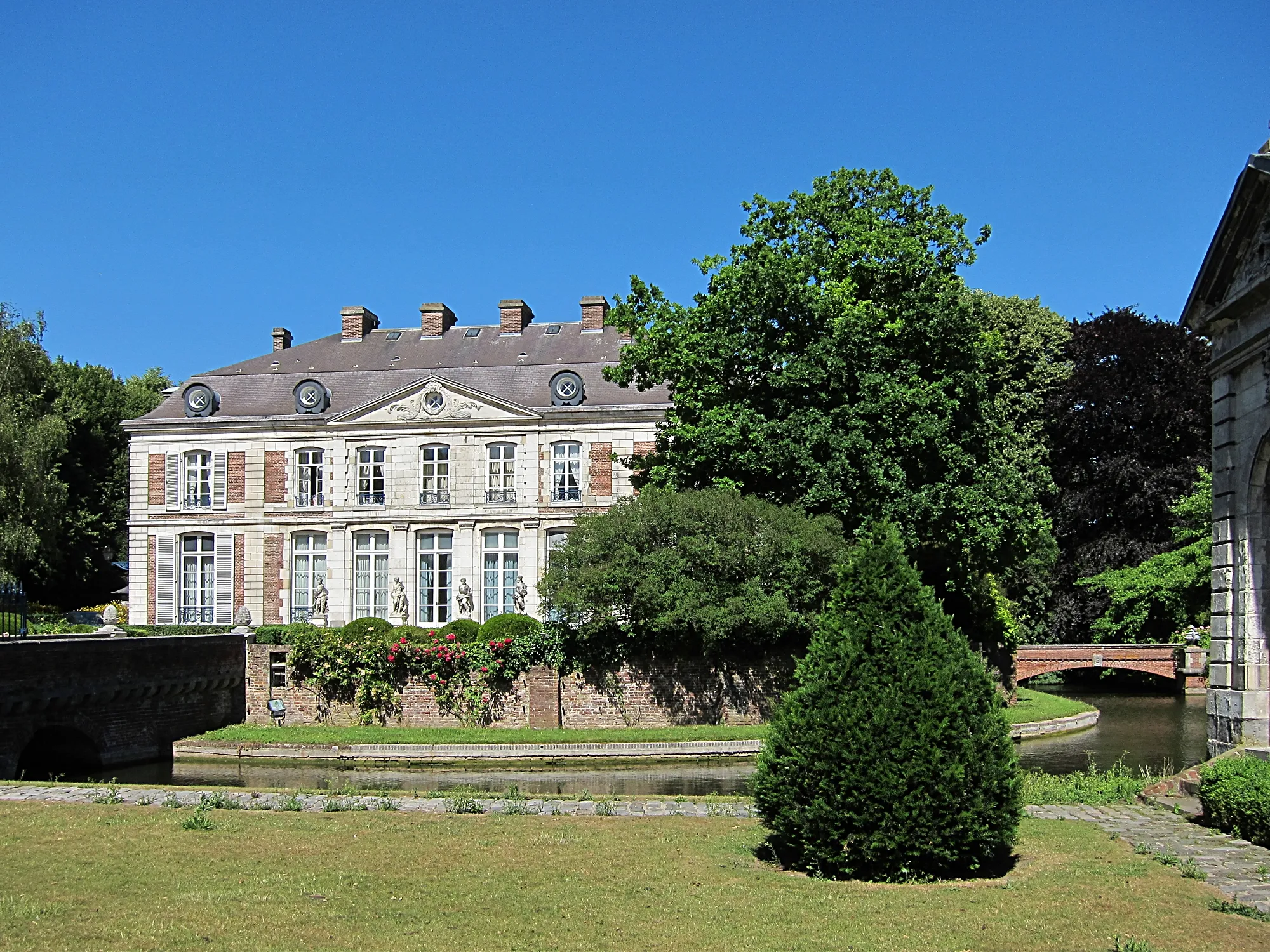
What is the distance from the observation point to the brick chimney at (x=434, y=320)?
44375mm

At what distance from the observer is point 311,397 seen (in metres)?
40.6

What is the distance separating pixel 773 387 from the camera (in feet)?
91.0

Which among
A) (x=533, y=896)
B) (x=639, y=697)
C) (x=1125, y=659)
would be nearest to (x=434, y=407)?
(x=639, y=697)

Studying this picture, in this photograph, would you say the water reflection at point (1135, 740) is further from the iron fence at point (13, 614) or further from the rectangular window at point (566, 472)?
the iron fence at point (13, 614)

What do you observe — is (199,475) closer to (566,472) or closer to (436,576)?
(436,576)

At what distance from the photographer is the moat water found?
20.9m

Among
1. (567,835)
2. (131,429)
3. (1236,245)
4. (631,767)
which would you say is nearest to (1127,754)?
(631,767)

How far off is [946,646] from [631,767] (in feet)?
47.2

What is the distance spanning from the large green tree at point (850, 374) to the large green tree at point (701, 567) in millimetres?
1310

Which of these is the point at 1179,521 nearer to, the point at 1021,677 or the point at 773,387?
the point at 1021,677

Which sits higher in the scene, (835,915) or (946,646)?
(946,646)

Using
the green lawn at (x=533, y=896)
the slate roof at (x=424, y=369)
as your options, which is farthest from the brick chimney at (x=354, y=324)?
the green lawn at (x=533, y=896)

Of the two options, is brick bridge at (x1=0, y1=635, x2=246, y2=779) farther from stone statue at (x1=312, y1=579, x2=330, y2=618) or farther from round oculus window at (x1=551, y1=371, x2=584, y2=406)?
round oculus window at (x1=551, y1=371, x2=584, y2=406)

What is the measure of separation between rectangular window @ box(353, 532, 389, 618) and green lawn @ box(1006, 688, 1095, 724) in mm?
19493
